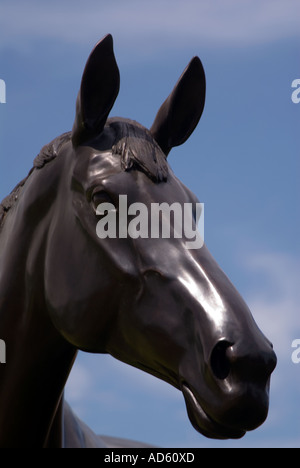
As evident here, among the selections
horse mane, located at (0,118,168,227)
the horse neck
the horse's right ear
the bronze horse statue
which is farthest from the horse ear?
the horse neck

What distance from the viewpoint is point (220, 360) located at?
266 cm

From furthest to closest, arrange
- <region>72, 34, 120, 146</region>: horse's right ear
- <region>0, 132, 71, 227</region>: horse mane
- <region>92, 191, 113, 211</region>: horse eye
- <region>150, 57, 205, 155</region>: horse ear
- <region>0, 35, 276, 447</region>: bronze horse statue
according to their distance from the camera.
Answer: <region>150, 57, 205, 155</region>: horse ear, <region>0, 132, 71, 227</region>: horse mane, <region>72, 34, 120, 146</region>: horse's right ear, <region>92, 191, 113, 211</region>: horse eye, <region>0, 35, 276, 447</region>: bronze horse statue

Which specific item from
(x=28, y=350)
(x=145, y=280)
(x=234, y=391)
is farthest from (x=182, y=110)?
(x=234, y=391)

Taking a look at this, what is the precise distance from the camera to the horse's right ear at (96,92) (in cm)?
350

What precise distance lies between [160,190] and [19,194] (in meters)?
0.97

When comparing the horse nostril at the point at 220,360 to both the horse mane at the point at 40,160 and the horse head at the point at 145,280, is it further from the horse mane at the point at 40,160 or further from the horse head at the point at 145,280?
the horse mane at the point at 40,160

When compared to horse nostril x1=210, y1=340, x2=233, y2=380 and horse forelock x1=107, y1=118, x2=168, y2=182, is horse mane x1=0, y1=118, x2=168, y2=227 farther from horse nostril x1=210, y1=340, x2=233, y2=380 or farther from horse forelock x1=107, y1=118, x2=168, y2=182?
horse nostril x1=210, y1=340, x2=233, y2=380

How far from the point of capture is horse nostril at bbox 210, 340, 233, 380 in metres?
2.62

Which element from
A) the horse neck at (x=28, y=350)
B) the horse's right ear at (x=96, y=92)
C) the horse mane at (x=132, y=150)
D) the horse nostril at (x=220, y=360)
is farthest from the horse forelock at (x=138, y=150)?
the horse nostril at (x=220, y=360)

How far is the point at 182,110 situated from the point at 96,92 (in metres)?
0.53

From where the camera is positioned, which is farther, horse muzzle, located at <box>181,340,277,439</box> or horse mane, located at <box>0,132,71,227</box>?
horse mane, located at <box>0,132,71,227</box>

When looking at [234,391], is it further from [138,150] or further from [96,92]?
[96,92]

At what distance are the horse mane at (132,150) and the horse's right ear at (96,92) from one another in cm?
11

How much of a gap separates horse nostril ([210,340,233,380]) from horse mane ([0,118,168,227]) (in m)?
0.92
